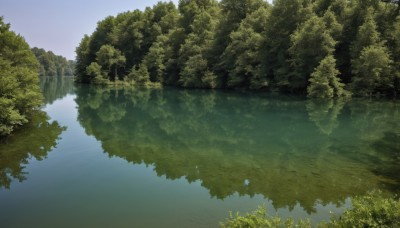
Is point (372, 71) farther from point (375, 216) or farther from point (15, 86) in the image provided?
point (375, 216)

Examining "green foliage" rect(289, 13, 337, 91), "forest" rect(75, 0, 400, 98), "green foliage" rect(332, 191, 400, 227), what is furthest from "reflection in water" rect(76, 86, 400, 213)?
"green foliage" rect(289, 13, 337, 91)

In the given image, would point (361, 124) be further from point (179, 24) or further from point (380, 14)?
point (179, 24)

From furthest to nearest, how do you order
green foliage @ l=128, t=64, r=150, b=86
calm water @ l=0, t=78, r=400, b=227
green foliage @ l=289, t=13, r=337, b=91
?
green foliage @ l=128, t=64, r=150, b=86 → green foliage @ l=289, t=13, r=337, b=91 → calm water @ l=0, t=78, r=400, b=227

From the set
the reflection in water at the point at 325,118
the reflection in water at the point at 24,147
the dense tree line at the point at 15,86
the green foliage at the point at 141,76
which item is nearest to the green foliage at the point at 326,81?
the reflection in water at the point at 325,118

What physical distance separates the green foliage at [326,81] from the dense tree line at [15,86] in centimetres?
3012

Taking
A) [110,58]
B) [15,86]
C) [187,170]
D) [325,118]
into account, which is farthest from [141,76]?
[187,170]

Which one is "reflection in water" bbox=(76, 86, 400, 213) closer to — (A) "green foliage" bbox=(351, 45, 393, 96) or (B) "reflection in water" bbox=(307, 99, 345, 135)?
(B) "reflection in water" bbox=(307, 99, 345, 135)

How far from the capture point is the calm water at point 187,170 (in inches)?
348

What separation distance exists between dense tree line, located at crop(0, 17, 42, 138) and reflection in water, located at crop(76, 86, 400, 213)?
4009 millimetres

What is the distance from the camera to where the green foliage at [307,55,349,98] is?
39000mm

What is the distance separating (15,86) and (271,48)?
38.8m

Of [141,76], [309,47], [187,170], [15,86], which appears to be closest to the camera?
[187,170]

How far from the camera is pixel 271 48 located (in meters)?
49.9

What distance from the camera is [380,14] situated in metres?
40.9
